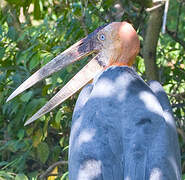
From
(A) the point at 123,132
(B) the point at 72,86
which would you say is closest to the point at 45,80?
(B) the point at 72,86

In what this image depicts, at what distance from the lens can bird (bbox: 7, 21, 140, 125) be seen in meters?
4.34

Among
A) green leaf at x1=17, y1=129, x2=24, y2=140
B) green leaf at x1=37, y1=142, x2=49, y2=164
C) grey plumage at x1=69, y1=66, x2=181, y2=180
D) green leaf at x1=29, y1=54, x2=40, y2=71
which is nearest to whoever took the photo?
grey plumage at x1=69, y1=66, x2=181, y2=180

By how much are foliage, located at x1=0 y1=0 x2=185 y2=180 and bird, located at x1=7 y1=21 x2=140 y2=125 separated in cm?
20

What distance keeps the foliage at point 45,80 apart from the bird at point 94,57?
204 millimetres

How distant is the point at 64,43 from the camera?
525 cm

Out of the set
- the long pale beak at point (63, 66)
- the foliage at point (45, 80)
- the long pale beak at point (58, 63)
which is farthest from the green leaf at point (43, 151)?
the long pale beak at point (58, 63)

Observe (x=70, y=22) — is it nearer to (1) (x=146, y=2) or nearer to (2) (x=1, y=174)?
(1) (x=146, y=2)

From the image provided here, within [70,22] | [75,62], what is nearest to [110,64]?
[75,62]

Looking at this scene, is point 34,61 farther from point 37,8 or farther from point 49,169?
point 49,169

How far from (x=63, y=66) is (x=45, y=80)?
976mm

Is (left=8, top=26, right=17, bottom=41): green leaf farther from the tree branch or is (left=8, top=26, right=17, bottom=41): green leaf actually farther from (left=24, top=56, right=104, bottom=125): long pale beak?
the tree branch

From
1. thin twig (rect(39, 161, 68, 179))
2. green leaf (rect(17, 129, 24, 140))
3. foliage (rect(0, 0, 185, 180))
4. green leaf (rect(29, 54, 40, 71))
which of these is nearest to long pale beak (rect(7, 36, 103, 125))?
foliage (rect(0, 0, 185, 180))

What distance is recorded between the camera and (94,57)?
14.8 ft

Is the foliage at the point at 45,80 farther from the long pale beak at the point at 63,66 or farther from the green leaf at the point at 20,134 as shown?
the long pale beak at the point at 63,66
